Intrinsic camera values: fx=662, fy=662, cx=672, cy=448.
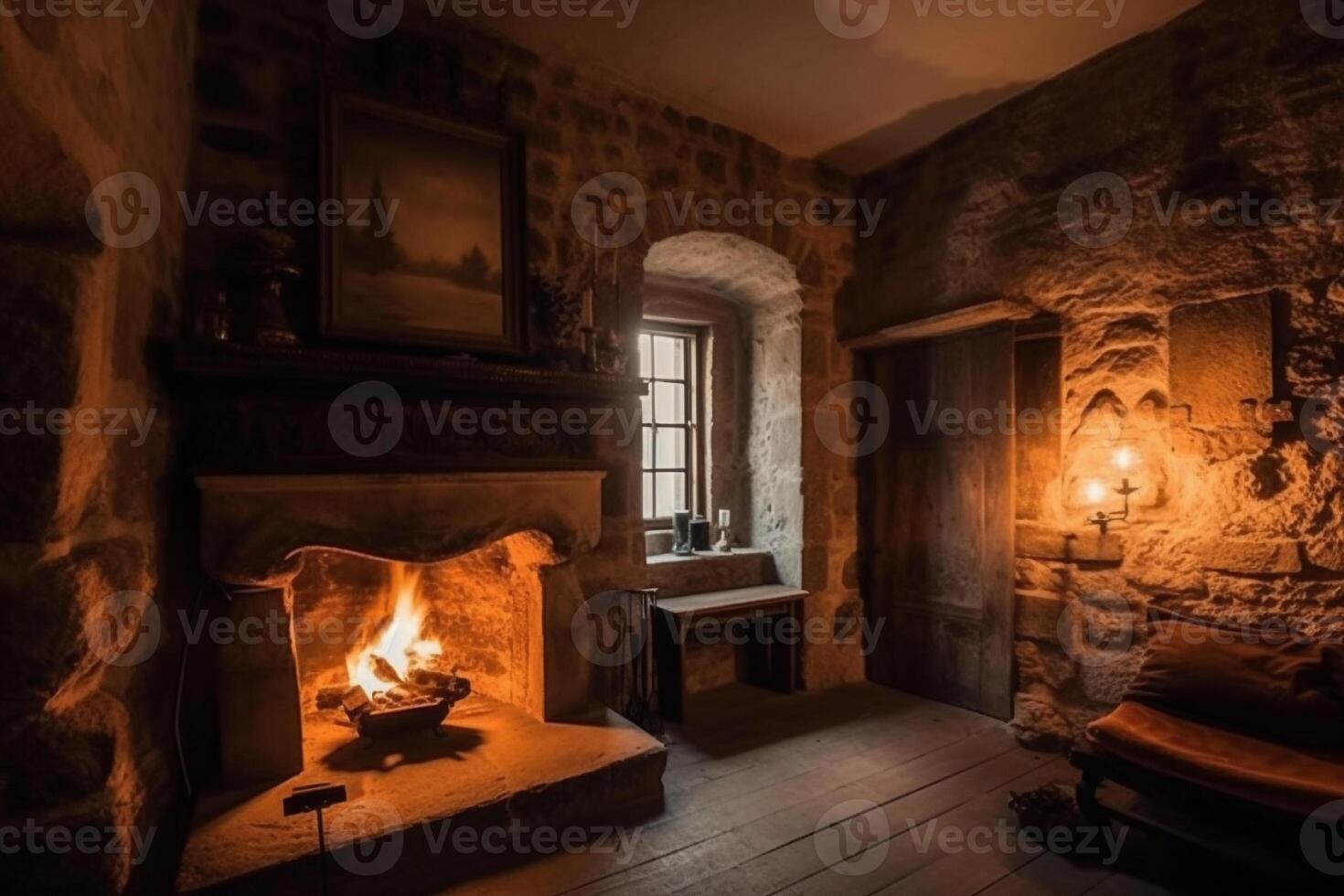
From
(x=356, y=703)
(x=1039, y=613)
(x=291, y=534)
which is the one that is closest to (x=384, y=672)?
(x=356, y=703)

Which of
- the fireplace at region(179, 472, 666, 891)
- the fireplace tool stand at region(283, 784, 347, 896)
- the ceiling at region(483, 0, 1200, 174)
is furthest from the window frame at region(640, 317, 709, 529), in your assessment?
the fireplace tool stand at region(283, 784, 347, 896)

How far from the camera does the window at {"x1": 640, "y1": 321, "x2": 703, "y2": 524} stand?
3.79 m

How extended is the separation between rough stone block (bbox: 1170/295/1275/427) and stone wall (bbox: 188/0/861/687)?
5.10ft

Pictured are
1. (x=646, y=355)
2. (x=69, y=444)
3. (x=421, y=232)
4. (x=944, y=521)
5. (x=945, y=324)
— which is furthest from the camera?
(x=646, y=355)

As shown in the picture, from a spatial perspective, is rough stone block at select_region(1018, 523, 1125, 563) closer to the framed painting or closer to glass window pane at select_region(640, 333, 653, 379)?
glass window pane at select_region(640, 333, 653, 379)

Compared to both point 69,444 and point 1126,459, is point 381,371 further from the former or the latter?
point 1126,459

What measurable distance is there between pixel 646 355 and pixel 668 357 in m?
0.14

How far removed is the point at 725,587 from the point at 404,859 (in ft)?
6.66

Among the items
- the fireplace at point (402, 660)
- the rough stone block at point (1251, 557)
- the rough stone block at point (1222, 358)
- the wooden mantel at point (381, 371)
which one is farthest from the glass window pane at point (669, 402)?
A: the rough stone block at point (1251, 557)

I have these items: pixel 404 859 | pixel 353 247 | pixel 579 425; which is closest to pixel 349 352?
pixel 353 247

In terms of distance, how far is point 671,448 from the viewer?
3857 mm

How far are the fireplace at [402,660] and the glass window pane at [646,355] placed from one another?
1.38 meters

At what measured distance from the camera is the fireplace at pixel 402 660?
75.2 inches

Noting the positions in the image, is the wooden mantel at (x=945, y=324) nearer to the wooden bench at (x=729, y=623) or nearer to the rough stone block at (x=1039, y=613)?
the rough stone block at (x=1039, y=613)
